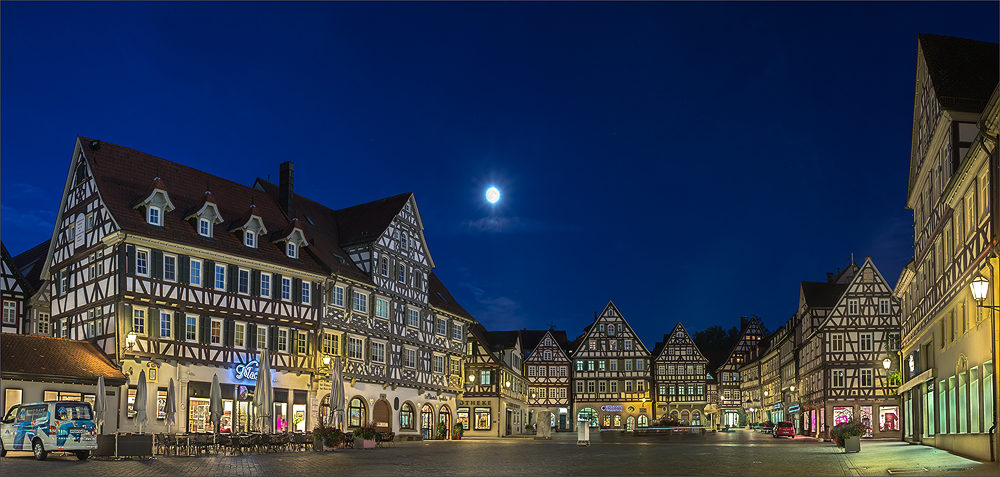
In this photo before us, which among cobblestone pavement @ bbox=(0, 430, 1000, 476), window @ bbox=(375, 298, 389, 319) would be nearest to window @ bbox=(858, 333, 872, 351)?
window @ bbox=(375, 298, 389, 319)

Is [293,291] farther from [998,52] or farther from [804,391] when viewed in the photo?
[804,391]

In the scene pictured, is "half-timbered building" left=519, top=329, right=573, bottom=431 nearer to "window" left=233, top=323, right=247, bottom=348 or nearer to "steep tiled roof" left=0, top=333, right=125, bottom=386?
"window" left=233, top=323, right=247, bottom=348

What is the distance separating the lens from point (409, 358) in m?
52.6

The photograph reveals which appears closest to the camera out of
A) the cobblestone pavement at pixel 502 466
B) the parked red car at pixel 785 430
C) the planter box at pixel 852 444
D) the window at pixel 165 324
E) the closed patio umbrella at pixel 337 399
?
the cobblestone pavement at pixel 502 466

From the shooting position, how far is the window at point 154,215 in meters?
37.4

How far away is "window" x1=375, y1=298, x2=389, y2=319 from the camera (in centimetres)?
4954

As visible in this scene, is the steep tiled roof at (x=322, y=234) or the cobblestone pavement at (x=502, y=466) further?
the steep tiled roof at (x=322, y=234)

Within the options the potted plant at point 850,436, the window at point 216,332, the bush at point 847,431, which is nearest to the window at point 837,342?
the potted plant at point 850,436

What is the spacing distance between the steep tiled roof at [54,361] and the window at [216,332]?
14.8ft

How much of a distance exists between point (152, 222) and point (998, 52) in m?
31.2

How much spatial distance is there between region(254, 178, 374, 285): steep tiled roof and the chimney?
0.44m

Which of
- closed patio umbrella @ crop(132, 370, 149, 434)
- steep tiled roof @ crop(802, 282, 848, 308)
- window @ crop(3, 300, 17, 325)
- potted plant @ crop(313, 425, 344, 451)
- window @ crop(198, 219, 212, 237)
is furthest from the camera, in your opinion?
steep tiled roof @ crop(802, 282, 848, 308)

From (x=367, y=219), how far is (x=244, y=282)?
41.2 ft

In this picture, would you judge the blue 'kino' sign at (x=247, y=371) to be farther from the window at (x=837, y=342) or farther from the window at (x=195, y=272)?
the window at (x=837, y=342)
